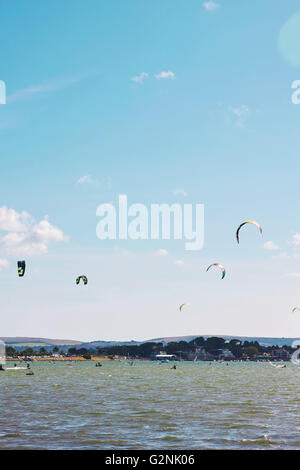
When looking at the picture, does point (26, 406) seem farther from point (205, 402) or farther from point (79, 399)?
point (205, 402)

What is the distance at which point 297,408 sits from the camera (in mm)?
50031

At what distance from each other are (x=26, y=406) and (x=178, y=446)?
24727 millimetres
